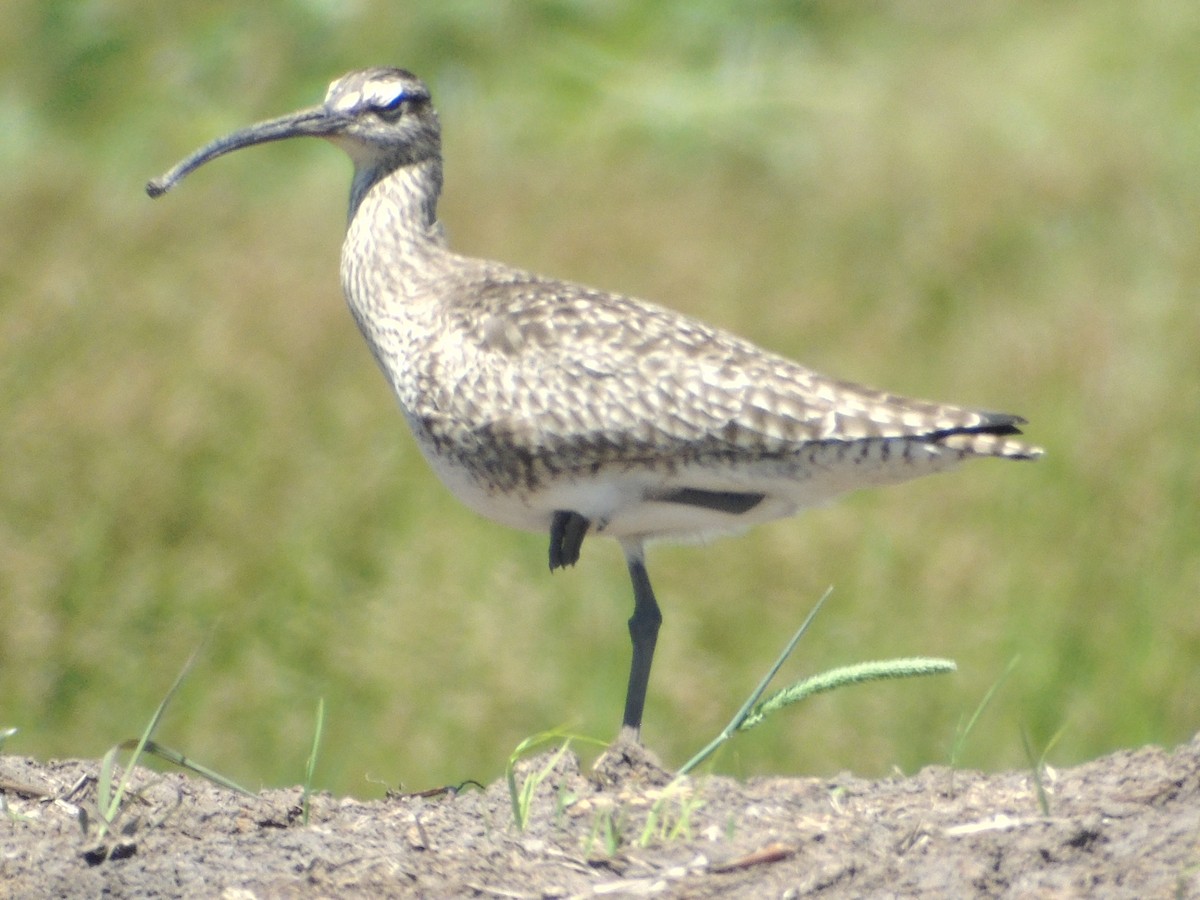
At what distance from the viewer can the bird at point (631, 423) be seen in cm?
509

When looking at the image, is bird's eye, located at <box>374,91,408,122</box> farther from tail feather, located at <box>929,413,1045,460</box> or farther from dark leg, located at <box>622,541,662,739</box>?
tail feather, located at <box>929,413,1045,460</box>

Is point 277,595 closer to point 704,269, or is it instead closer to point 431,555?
point 431,555

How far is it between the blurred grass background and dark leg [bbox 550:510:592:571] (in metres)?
2.69

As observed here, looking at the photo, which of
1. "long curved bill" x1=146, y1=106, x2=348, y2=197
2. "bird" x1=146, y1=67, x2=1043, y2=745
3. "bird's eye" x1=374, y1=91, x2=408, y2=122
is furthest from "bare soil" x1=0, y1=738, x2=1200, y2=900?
"bird's eye" x1=374, y1=91, x2=408, y2=122

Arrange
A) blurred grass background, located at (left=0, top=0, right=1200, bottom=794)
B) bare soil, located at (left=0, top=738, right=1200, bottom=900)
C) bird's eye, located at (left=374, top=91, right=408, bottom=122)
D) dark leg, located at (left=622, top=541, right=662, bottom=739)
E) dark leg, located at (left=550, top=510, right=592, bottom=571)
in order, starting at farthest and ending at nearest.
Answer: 1. blurred grass background, located at (left=0, top=0, right=1200, bottom=794)
2. bird's eye, located at (left=374, top=91, right=408, bottom=122)
3. dark leg, located at (left=622, top=541, right=662, bottom=739)
4. dark leg, located at (left=550, top=510, right=592, bottom=571)
5. bare soil, located at (left=0, top=738, right=1200, bottom=900)

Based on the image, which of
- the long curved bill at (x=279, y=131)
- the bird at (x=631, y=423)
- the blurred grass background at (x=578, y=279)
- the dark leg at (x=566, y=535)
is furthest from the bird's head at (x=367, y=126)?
the blurred grass background at (x=578, y=279)

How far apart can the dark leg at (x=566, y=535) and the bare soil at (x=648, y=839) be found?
1.07m

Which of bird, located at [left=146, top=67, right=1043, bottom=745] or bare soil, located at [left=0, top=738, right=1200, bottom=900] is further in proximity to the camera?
bird, located at [left=146, top=67, right=1043, bottom=745]

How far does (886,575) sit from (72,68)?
30.5 ft

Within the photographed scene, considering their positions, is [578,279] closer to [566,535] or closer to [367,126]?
[367,126]

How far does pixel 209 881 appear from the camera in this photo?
3738 millimetres

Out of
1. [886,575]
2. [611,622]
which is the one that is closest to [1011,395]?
[886,575]

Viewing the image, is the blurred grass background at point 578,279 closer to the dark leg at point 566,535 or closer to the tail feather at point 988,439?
the dark leg at point 566,535

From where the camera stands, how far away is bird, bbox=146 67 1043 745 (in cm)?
509
